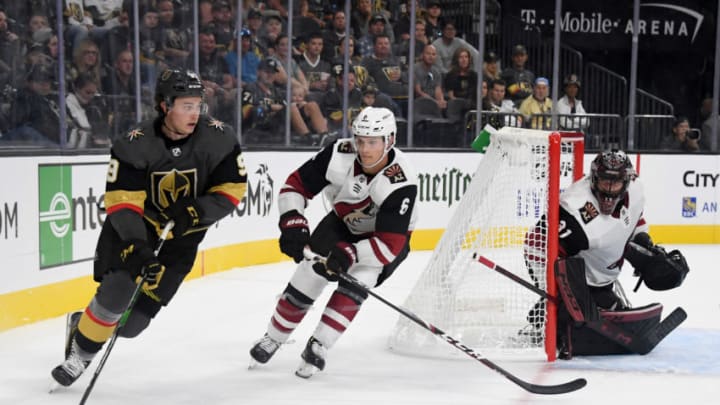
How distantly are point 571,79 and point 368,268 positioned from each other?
616 centimetres

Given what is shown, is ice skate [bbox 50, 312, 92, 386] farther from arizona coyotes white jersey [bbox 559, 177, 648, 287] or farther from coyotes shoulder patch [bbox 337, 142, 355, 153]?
arizona coyotes white jersey [bbox 559, 177, 648, 287]

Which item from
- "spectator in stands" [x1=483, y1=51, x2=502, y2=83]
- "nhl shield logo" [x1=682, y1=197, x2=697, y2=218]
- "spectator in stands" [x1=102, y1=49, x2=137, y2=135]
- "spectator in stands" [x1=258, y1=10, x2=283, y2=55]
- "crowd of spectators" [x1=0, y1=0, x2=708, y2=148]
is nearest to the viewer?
"crowd of spectators" [x1=0, y1=0, x2=708, y2=148]

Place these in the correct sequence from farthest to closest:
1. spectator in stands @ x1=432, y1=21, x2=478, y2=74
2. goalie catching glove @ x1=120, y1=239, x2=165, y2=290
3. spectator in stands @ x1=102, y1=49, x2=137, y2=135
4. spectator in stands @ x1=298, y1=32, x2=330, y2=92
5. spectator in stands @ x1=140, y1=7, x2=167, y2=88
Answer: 1. spectator in stands @ x1=432, y1=21, x2=478, y2=74
2. spectator in stands @ x1=298, y1=32, x2=330, y2=92
3. spectator in stands @ x1=140, y1=7, x2=167, y2=88
4. spectator in stands @ x1=102, y1=49, x2=137, y2=135
5. goalie catching glove @ x1=120, y1=239, x2=165, y2=290

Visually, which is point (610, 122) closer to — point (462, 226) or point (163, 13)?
point (163, 13)

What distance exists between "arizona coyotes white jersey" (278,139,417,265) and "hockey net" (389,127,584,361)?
52cm

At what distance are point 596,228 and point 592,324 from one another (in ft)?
1.28

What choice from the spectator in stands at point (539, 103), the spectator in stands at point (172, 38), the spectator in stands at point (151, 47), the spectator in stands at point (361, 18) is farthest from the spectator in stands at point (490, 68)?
the spectator in stands at point (151, 47)

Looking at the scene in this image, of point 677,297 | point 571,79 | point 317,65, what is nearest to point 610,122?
point 571,79

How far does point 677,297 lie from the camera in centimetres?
594

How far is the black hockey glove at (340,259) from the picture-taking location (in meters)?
3.63

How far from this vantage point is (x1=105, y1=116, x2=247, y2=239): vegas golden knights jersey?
3393 mm

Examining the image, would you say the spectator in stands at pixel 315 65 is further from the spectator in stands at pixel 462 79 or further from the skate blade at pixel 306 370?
the skate blade at pixel 306 370

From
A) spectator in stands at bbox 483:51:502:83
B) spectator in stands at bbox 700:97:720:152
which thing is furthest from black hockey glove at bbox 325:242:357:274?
spectator in stands at bbox 700:97:720:152

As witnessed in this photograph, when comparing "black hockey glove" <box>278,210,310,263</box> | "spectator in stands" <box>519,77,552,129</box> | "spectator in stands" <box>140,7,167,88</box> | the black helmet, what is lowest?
"black hockey glove" <box>278,210,310,263</box>
